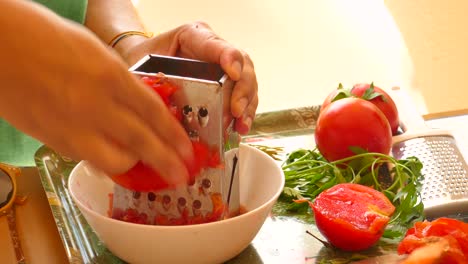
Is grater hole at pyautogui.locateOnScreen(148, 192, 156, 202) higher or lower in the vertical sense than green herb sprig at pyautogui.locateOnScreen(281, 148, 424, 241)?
higher

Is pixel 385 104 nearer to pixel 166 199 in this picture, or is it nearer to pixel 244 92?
pixel 244 92

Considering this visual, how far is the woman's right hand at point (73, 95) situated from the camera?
43 cm

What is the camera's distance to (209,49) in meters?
0.92

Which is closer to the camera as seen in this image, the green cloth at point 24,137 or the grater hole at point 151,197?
the grater hole at point 151,197

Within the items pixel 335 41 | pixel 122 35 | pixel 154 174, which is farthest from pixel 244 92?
pixel 335 41

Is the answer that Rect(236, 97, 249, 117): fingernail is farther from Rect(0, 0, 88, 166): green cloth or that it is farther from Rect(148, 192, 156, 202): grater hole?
Rect(0, 0, 88, 166): green cloth

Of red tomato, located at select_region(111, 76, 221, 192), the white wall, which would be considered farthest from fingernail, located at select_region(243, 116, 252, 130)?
the white wall

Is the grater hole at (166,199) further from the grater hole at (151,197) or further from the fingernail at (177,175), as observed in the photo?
the fingernail at (177,175)

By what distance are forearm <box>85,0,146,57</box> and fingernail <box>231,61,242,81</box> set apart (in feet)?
1.09

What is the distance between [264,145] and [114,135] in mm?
623

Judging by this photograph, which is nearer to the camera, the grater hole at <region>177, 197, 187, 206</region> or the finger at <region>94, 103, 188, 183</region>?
the finger at <region>94, 103, 188, 183</region>

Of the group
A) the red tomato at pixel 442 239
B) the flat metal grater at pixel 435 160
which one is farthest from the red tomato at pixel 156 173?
the flat metal grater at pixel 435 160

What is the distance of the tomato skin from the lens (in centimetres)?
107

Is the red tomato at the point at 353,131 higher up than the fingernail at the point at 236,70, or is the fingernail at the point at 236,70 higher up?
the fingernail at the point at 236,70
